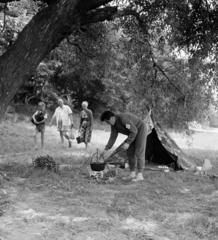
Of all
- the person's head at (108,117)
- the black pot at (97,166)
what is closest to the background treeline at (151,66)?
the person's head at (108,117)

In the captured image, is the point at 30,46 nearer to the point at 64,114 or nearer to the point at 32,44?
the point at 32,44

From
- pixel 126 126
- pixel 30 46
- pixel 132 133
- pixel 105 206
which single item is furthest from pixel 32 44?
pixel 105 206

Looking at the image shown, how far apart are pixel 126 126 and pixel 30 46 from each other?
2130 mm

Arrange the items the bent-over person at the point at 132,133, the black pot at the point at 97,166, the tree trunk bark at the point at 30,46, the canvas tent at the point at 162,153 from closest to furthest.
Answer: the tree trunk bark at the point at 30,46 → the black pot at the point at 97,166 → the bent-over person at the point at 132,133 → the canvas tent at the point at 162,153

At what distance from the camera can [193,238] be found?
3377 mm

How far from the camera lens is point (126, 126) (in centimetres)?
572

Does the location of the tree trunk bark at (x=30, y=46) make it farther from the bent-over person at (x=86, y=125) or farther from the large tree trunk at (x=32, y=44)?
the bent-over person at (x=86, y=125)

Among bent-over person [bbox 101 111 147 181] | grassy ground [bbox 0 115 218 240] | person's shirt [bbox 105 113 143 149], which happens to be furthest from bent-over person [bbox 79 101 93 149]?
person's shirt [bbox 105 113 143 149]

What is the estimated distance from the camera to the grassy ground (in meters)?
3.49

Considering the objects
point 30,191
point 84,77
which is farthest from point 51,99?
point 30,191

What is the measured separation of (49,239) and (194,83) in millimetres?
5973

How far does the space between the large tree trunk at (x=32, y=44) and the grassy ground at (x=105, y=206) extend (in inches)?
58.9

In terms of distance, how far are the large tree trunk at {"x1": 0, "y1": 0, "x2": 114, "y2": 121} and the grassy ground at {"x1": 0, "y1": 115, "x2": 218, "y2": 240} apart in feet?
4.91

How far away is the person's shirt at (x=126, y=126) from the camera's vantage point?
5727 mm
